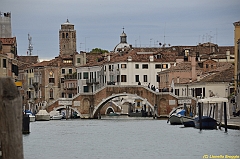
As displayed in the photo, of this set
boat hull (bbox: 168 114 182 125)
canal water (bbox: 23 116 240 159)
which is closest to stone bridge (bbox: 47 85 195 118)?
boat hull (bbox: 168 114 182 125)

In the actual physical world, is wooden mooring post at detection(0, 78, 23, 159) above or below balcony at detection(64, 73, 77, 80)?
below

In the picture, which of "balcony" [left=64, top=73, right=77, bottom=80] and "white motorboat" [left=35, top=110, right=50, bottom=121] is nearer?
"white motorboat" [left=35, top=110, right=50, bottom=121]

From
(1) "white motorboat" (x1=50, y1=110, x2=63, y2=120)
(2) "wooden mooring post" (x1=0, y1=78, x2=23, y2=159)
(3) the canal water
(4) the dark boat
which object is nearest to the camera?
(2) "wooden mooring post" (x1=0, y1=78, x2=23, y2=159)

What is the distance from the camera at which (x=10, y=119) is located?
43.3ft

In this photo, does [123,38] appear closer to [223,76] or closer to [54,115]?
[54,115]

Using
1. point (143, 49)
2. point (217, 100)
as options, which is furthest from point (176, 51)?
point (217, 100)

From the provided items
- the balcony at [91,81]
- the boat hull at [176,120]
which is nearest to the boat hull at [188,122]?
the boat hull at [176,120]

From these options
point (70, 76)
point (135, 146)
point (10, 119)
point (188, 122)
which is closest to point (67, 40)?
point (70, 76)

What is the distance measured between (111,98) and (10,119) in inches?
2116

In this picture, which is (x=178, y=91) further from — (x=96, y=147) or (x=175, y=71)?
(x=96, y=147)

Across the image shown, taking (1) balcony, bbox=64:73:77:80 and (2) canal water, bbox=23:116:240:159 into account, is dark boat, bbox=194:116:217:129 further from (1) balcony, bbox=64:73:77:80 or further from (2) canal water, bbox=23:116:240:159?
(1) balcony, bbox=64:73:77:80

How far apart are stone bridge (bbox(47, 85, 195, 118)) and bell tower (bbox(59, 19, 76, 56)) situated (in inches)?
1787

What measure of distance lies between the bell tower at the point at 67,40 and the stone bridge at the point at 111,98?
149 feet

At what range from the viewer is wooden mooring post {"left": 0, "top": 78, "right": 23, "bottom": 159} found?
13.1 meters
